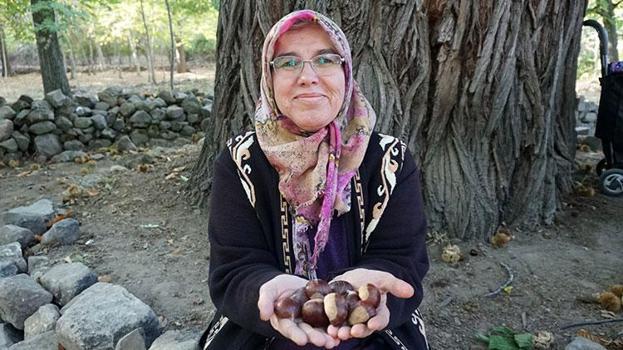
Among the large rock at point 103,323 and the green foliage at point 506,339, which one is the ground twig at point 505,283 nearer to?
the green foliage at point 506,339

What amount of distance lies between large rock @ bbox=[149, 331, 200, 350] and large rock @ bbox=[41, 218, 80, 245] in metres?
1.51

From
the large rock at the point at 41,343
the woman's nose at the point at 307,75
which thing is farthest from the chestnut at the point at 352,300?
the large rock at the point at 41,343

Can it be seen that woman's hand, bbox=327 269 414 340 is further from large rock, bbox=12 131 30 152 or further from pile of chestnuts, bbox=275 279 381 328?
large rock, bbox=12 131 30 152

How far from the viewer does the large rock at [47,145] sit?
603cm

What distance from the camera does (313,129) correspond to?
158 cm

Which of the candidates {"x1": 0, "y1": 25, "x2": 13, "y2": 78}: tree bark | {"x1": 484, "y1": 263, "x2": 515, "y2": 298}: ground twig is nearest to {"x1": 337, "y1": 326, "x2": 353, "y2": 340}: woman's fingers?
{"x1": 484, "y1": 263, "x2": 515, "y2": 298}: ground twig

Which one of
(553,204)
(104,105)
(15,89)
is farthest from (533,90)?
(15,89)

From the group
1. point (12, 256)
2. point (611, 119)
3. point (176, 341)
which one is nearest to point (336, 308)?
point (176, 341)

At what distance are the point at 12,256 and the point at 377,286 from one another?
2.76 metres

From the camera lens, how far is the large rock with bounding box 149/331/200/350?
2090 mm

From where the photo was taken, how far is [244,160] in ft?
5.29

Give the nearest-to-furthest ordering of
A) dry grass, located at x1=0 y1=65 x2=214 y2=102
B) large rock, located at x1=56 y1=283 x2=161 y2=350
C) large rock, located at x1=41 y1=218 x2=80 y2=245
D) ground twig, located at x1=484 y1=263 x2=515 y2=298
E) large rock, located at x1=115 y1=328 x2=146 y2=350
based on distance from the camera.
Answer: large rock, located at x1=115 y1=328 x2=146 y2=350 < large rock, located at x1=56 y1=283 x2=161 y2=350 < ground twig, located at x1=484 y1=263 x2=515 y2=298 < large rock, located at x1=41 y1=218 x2=80 y2=245 < dry grass, located at x1=0 y1=65 x2=214 y2=102

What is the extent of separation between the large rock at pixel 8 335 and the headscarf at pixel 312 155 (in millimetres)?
2010

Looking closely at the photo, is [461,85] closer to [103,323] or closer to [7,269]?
[103,323]
